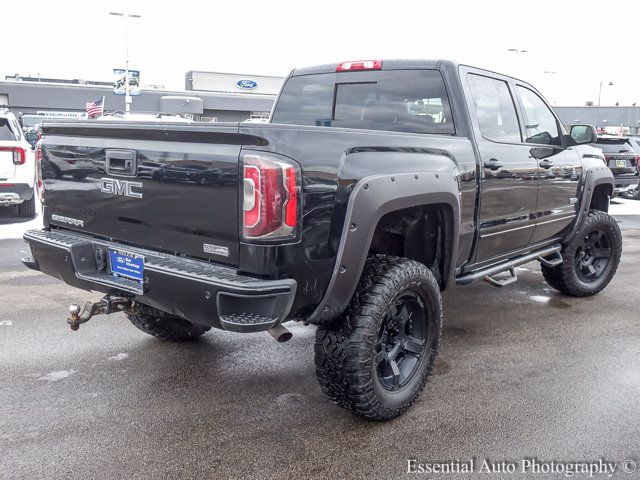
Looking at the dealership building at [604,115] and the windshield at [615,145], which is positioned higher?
the dealership building at [604,115]

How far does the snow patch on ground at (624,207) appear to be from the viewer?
1305 cm

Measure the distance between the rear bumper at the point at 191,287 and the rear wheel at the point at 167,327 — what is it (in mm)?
902

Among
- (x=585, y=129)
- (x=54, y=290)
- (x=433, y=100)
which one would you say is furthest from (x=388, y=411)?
(x=54, y=290)

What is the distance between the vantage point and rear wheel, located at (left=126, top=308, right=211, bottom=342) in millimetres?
4051

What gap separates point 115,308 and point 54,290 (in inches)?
116

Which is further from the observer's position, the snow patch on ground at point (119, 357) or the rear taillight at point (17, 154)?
the rear taillight at point (17, 154)

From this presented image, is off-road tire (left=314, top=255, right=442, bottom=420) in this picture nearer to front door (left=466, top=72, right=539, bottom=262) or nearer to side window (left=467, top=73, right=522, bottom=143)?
front door (left=466, top=72, right=539, bottom=262)

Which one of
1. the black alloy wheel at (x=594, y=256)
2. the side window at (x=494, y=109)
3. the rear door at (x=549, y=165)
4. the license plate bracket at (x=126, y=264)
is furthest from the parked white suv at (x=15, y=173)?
the black alloy wheel at (x=594, y=256)

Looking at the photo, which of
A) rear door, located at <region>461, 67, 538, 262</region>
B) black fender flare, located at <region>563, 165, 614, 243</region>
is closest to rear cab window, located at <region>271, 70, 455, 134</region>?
rear door, located at <region>461, 67, 538, 262</region>

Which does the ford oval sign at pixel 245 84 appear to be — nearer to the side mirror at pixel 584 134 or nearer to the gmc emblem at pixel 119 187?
the side mirror at pixel 584 134

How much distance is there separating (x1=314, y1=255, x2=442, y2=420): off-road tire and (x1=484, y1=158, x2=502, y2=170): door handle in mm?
1047

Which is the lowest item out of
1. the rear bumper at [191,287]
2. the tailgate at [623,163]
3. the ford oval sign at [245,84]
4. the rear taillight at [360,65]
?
the tailgate at [623,163]

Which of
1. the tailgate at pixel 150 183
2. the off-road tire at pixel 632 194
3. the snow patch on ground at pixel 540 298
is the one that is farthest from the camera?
the off-road tire at pixel 632 194

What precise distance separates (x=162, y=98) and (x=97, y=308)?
4208 centimetres
